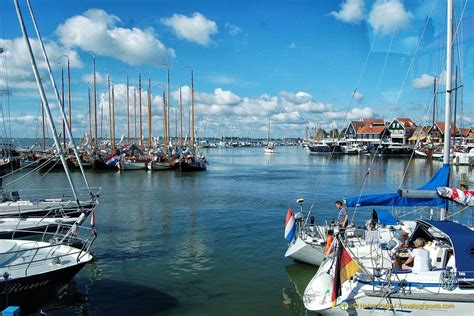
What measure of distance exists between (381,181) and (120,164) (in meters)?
40.1

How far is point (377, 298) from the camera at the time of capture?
11.9m

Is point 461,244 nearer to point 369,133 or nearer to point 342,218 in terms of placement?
point 342,218

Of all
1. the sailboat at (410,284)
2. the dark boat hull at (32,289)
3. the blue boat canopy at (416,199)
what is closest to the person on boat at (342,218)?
the blue boat canopy at (416,199)

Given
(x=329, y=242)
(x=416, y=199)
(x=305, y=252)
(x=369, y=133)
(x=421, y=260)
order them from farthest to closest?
(x=369, y=133), (x=305, y=252), (x=416, y=199), (x=329, y=242), (x=421, y=260)

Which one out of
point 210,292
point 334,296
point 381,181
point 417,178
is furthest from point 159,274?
Result: point 417,178

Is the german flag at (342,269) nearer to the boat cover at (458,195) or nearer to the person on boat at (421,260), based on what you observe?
the person on boat at (421,260)

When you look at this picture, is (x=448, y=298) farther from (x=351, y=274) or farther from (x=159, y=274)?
(x=159, y=274)

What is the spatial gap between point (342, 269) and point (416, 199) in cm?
642

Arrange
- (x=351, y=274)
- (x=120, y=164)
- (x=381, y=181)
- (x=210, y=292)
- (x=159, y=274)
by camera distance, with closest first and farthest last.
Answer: (x=351, y=274) < (x=210, y=292) < (x=159, y=274) < (x=381, y=181) < (x=120, y=164)

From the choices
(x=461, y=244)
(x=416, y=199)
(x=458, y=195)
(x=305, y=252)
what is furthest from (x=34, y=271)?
(x=458, y=195)

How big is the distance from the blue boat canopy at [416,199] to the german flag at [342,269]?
18.5 feet

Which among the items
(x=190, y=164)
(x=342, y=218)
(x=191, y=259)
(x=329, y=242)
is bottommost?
(x=191, y=259)

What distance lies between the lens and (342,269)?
501 inches

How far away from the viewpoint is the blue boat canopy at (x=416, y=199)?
55.5ft
